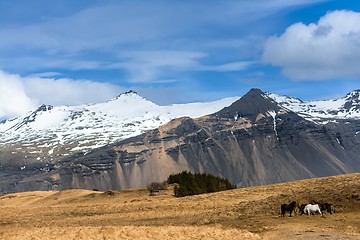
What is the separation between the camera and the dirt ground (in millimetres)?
34625

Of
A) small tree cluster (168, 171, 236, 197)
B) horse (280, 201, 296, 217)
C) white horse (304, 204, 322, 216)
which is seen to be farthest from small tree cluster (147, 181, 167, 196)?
white horse (304, 204, 322, 216)

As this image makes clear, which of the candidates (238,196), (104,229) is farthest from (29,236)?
(238,196)

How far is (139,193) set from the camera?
275 feet

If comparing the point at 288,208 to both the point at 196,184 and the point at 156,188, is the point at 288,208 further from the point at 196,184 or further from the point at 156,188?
the point at 196,184

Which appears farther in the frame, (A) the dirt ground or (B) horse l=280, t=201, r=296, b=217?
(B) horse l=280, t=201, r=296, b=217

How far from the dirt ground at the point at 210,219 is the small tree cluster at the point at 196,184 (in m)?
A: 5.81

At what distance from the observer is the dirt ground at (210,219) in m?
34.6

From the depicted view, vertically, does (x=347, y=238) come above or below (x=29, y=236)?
below

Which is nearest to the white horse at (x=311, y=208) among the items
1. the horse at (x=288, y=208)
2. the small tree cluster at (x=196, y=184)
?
the horse at (x=288, y=208)

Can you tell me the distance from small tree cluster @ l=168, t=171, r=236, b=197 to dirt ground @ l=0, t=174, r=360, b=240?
5.81 meters

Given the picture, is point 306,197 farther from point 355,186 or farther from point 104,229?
point 104,229

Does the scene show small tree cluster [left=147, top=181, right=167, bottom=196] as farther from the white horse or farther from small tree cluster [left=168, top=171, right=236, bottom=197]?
the white horse

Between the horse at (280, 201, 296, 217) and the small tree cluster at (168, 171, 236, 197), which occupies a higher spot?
the small tree cluster at (168, 171, 236, 197)

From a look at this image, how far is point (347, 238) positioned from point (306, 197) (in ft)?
56.2
